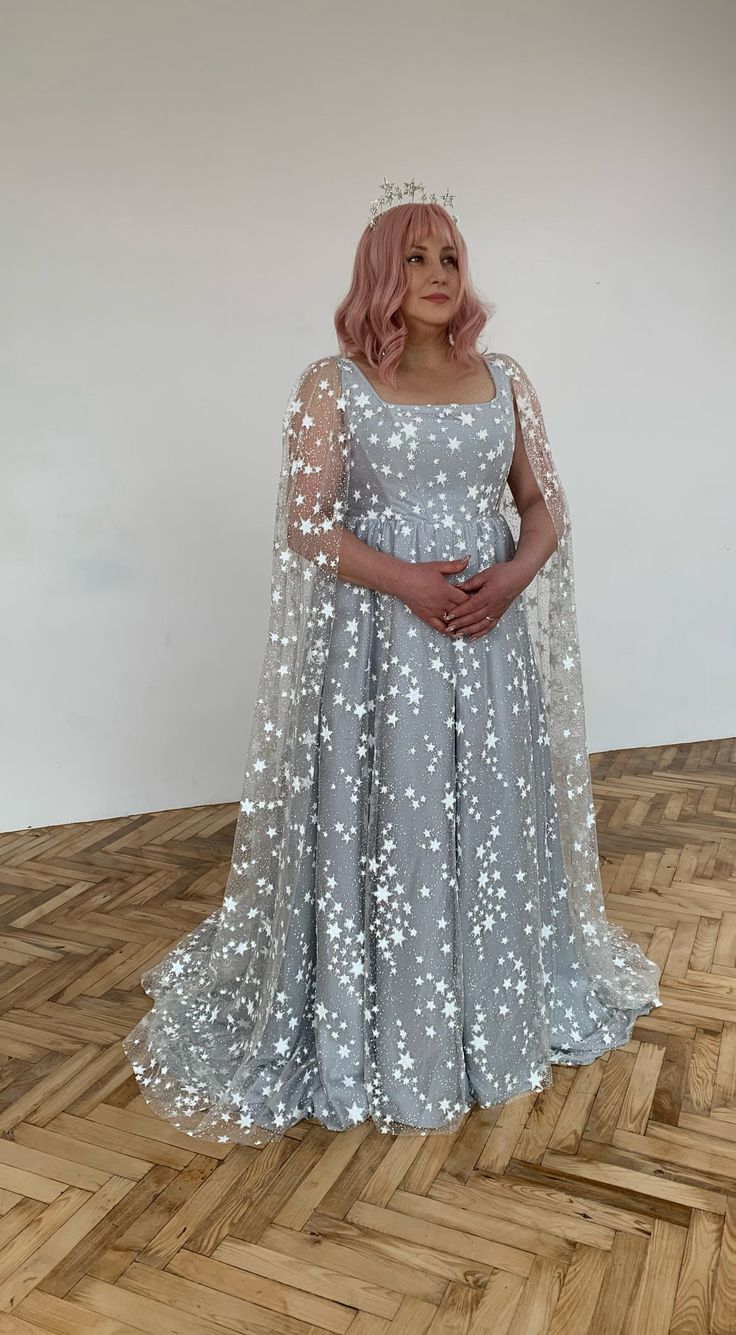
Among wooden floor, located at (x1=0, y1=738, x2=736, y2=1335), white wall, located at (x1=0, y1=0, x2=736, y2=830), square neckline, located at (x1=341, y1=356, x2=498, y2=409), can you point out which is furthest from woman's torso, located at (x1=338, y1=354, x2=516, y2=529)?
white wall, located at (x1=0, y1=0, x2=736, y2=830)

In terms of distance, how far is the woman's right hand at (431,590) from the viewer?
2.02 m

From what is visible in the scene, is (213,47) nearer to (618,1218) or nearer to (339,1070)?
(339,1070)

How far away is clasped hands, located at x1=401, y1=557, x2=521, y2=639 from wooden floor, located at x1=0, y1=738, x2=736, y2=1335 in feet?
3.14

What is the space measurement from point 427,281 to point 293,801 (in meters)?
1.05

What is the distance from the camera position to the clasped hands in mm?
2025

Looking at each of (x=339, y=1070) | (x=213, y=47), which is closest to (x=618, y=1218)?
(x=339, y=1070)

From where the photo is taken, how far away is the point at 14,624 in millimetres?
3781

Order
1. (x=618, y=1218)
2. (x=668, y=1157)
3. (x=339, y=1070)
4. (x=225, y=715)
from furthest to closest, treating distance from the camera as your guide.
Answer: (x=225, y=715)
(x=339, y=1070)
(x=668, y=1157)
(x=618, y=1218)

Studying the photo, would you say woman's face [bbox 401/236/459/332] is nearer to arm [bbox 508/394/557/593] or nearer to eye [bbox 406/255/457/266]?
eye [bbox 406/255/457/266]

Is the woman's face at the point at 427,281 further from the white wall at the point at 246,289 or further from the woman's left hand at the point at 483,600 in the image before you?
the white wall at the point at 246,289

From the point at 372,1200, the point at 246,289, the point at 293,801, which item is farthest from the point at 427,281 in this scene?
the point at 246,289

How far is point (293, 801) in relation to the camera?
2.23 m

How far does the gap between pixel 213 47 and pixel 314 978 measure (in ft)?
10.3

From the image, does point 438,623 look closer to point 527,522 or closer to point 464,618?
point 464,618
